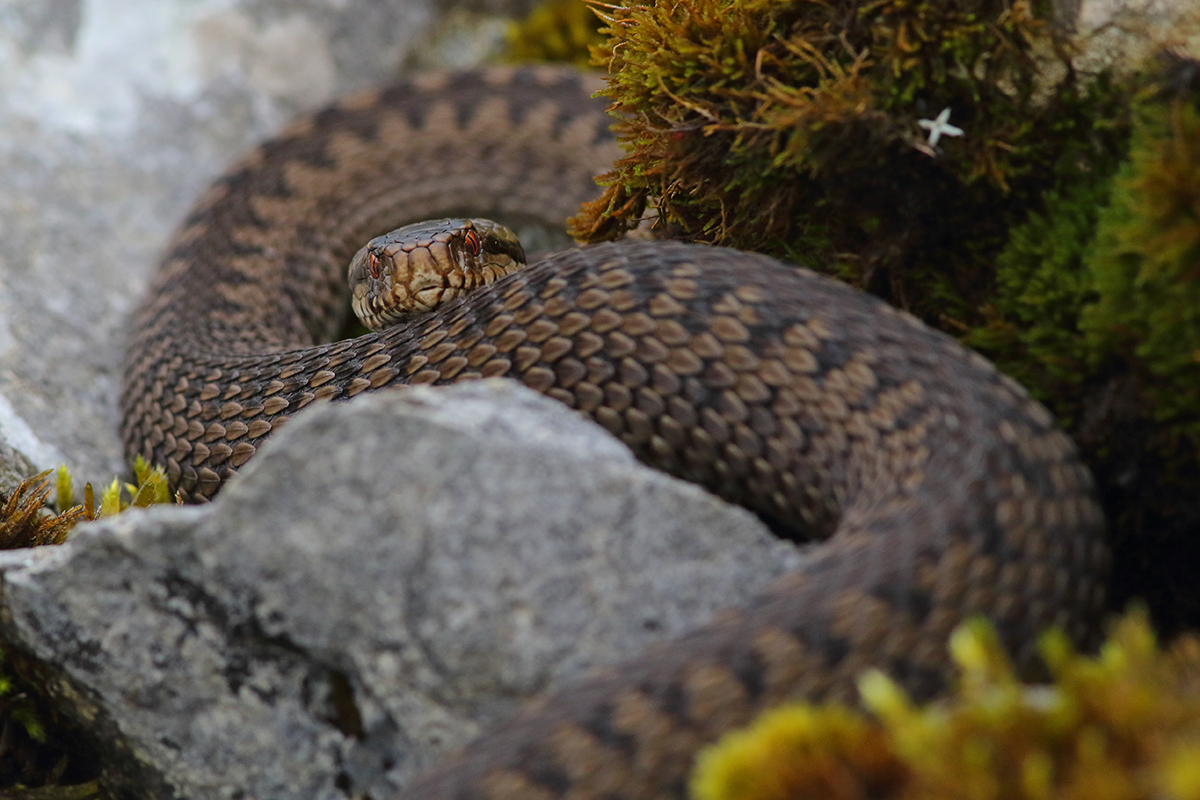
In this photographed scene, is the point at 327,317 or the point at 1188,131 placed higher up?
the point at 1188,131

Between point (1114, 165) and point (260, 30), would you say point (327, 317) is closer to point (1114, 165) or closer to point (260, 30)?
point (260, 30)

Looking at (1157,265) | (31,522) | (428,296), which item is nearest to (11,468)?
(31,522)

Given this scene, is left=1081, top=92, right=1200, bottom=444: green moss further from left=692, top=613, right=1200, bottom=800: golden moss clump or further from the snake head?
the snake head

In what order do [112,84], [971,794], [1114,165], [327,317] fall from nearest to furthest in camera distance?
[971,794] → [1114,165] → [327,317] → [112,84]

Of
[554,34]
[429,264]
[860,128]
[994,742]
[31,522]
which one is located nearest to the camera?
[994,742]

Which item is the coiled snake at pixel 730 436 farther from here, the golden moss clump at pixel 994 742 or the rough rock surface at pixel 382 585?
the golden moss clump at pixel 994 742

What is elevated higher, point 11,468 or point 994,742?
point 994,742

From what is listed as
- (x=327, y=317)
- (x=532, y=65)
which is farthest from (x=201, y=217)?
(x=532, y=65)

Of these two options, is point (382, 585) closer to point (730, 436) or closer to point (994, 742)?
point (730, 436)
